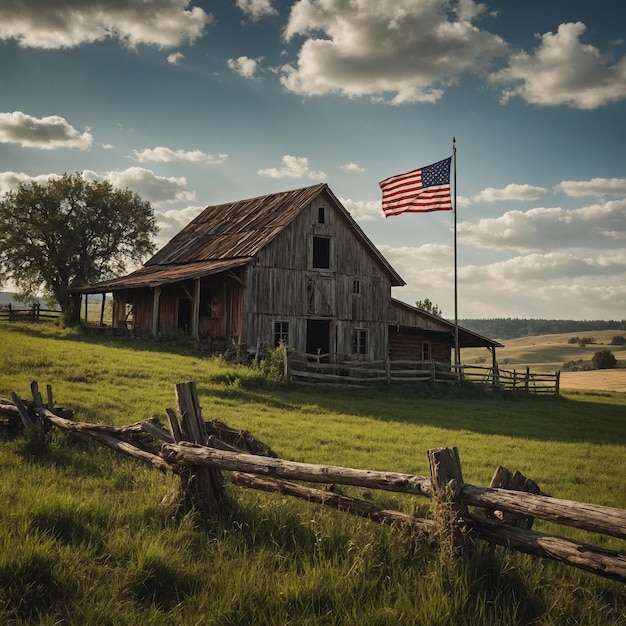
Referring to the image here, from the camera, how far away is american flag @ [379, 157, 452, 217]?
26328 millimetres

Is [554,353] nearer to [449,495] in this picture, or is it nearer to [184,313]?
[184,313]

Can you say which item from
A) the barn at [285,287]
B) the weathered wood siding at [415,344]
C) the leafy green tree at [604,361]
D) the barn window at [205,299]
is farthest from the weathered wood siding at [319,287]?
the leafy green tree at [604,361]

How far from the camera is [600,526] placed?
173 inches

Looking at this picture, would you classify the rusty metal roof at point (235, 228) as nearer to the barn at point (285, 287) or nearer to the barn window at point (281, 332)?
the barn at point (285, 287)

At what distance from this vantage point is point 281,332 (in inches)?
1136

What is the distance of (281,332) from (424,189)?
9.59m

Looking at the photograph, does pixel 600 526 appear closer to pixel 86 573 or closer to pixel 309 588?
pixel 309 588

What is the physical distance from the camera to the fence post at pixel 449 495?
16.7 ft

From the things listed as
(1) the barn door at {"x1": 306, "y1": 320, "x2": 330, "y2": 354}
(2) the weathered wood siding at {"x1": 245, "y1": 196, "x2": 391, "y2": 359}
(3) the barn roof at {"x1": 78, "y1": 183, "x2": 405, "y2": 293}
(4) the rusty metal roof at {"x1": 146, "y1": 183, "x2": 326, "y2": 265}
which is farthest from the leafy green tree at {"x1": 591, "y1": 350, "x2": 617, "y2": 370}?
(4) the rusty metal roof at {"x1": 146, "y1": 183, "x2": 326, "y2": 265}

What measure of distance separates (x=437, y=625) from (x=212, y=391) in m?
15.0

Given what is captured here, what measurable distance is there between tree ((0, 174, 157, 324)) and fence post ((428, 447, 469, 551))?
41030 mm

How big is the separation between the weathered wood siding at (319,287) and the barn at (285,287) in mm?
51

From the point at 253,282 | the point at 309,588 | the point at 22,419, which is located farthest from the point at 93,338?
the point at 309,588

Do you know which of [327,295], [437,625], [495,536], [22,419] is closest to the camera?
[437,625]
